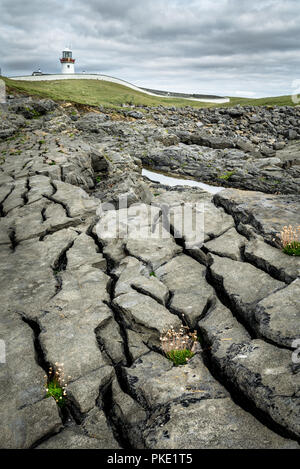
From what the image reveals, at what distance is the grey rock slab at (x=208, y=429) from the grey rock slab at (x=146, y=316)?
218 centimetres

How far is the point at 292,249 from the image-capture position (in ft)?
32.0

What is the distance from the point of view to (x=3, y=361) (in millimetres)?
6992

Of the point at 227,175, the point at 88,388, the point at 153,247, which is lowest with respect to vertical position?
the point at 88,388

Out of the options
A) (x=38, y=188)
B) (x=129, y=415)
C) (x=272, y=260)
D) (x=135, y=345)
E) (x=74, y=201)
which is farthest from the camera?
(x=38, y=188)

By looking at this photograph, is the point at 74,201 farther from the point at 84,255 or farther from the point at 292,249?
the point at 292,249

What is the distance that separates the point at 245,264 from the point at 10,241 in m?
9.57

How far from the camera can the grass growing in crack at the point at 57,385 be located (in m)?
6.28

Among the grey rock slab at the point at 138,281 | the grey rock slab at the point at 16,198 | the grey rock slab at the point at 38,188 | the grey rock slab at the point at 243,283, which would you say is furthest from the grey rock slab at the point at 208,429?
the grey rock slab at the point at 38,188

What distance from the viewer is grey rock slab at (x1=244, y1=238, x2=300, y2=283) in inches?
349

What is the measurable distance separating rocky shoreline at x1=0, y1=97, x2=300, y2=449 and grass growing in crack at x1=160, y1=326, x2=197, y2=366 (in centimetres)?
21

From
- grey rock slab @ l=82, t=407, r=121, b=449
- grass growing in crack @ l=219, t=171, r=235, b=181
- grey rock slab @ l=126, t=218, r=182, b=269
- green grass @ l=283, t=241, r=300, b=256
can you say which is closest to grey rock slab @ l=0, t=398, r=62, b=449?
grey rock slab @ l=82, t=407, r=121, b=449

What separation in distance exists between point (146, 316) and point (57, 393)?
2895mm

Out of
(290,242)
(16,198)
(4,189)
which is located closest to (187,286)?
(290,242)
